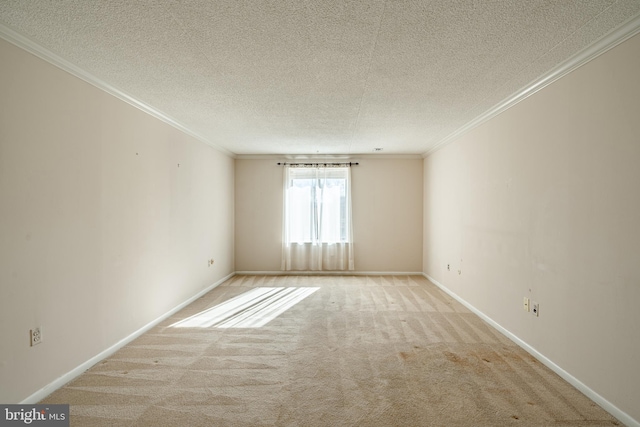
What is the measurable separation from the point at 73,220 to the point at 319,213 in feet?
15.0

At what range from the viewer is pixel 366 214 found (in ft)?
22.4

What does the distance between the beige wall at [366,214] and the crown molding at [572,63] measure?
2759 millimetres

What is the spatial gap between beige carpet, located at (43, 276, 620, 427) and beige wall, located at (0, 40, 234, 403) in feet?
1.06

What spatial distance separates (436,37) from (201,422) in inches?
110

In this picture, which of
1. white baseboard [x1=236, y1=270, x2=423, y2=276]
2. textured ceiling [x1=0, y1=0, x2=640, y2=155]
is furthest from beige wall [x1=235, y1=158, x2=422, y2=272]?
textured ceiling [x1=0, y1=0, x2=640, y2=155]

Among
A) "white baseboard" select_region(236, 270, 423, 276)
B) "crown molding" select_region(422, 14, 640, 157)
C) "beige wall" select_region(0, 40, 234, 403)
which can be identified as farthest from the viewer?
"white baseboard" select_region(236, 270, 423, 276)

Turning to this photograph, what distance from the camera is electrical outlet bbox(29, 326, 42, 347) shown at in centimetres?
225

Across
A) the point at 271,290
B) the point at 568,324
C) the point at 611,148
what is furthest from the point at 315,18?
the point at 271,290

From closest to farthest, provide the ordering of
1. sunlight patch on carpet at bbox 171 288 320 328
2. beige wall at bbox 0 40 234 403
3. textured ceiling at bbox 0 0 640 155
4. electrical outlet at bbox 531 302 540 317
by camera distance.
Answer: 1. textured ceiling at bbox 0 0 640 155
2. beige wall at bbox 0 40 234 403
3. electrical outlet at bbox 531 302 540 317
4. sunlight patch on carpet at bbox 171 288 320 328

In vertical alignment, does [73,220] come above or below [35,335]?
above

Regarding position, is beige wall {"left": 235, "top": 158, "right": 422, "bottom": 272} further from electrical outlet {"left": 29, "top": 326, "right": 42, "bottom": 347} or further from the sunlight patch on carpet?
electrical outlet {"left": 29, "top": 326, "right": 42, "bottom": 347}

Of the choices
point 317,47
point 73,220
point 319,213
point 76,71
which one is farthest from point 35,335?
point 319,213

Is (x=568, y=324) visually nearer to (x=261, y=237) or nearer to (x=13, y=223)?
(x=13, y=223)

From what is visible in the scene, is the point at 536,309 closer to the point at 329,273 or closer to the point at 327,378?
the point at 327,378
